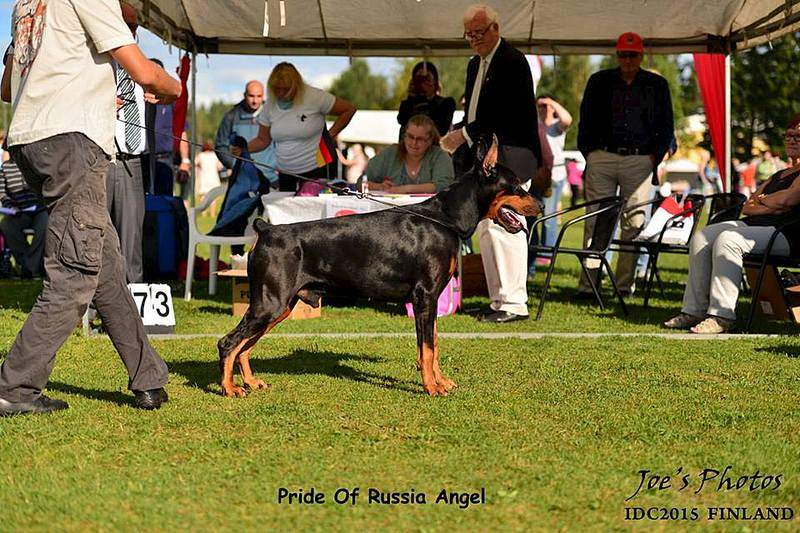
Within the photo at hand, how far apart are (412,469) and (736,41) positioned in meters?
7.66

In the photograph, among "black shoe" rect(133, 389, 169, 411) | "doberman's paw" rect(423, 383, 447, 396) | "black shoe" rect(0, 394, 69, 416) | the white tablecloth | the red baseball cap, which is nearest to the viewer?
"black shoe" rect(0, 394, 69, 416)

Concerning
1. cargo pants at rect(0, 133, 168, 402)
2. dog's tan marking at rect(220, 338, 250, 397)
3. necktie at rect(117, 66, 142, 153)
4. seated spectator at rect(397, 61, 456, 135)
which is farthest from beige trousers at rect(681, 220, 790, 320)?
cargo pants at rect(0, 133, 168, 402)

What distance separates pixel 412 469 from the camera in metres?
3.80

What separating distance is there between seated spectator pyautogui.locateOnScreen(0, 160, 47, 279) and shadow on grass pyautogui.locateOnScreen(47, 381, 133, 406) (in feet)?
18.3

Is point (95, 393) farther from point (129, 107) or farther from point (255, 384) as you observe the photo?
point (129, 107)

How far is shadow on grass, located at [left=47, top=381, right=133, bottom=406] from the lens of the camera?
4945 mm

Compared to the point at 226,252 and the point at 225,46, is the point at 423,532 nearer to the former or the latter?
the point at 225,46

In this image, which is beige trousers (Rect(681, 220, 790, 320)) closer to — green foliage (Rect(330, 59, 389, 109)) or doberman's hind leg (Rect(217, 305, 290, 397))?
doberman's hind leg (Rect(217, 305, 290, 397))

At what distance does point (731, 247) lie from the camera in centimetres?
705

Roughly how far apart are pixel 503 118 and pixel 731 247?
1798mm

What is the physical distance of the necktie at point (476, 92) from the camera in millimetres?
7516

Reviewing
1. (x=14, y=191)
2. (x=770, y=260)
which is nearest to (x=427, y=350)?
(x=770, y=260)

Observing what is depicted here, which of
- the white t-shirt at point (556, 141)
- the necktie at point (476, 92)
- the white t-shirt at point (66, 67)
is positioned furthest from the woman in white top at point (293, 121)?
the white t-shirt at point (66, 67)

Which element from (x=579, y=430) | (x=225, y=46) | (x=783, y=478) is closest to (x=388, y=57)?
(x=225, y=46)
